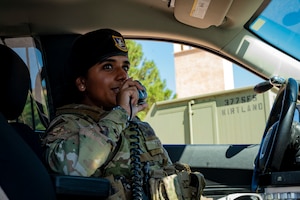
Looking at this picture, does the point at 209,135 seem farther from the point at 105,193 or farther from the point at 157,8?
the point at 105,193

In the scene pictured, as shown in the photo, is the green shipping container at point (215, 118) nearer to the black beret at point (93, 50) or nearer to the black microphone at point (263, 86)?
the black microphone at point (263, 86)

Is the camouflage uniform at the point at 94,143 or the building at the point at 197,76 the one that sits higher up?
the building at the point at 197,76

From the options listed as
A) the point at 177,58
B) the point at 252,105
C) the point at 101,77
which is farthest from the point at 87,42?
the point at 177,58

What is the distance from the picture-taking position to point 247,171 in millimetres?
2623

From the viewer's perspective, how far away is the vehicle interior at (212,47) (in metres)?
2.05

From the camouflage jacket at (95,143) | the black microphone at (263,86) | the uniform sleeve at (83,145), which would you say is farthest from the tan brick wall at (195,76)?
the uniform sleeve at (83,145)

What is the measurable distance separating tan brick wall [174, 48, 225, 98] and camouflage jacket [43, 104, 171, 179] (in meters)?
11.2

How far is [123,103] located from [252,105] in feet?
16.9

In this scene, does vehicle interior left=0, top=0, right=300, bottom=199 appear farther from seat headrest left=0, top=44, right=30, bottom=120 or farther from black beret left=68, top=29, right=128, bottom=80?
black beret left=68, top=29, right=128, bottom=80

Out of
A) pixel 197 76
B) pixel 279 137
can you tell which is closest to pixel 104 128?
pixel 279 137

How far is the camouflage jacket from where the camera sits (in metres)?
1.57

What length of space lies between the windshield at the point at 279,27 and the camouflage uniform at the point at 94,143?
2.65ft

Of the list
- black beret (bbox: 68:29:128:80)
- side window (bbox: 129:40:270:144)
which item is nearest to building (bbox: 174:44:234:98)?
side window (bbox: 129:40:270:144)

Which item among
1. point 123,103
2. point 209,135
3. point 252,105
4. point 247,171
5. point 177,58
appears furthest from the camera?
point 177,58
